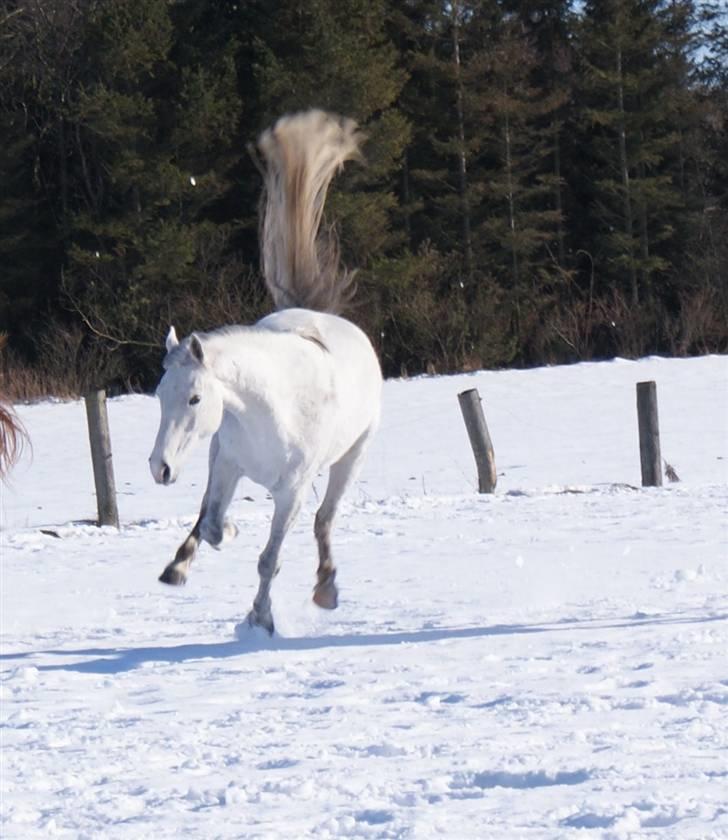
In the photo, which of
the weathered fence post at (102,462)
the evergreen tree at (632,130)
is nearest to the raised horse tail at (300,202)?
the weathered fence post at (102,462)

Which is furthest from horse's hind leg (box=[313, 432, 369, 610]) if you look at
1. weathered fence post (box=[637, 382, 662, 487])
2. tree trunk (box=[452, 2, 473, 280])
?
tree trunk (box=[452, 2, 473, 280])

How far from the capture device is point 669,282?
36.7 meters

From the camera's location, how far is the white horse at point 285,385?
5.71 meters

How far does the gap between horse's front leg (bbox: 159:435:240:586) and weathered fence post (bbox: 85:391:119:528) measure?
18.9ft

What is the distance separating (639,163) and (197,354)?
32416 mm

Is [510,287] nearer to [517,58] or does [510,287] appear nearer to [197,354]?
[517,58]

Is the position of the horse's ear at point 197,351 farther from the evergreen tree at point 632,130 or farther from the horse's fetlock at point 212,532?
the evergreen tree at point 632,130

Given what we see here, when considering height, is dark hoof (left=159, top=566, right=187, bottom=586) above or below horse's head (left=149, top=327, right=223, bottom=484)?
below

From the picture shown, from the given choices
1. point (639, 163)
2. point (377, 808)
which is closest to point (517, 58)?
point (639, 163)

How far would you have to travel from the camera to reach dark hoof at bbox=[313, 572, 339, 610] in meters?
7.05

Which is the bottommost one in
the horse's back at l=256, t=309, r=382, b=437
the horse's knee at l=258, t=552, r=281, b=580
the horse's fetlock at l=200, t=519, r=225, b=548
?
the horse's knee at l=258, t=552, r=281, b=580

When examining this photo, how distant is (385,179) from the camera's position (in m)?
33.1

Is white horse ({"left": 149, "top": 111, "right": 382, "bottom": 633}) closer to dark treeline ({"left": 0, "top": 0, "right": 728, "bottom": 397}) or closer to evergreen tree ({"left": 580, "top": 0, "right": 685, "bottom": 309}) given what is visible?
dark treeline ({"left": 0, "top": 0, "right": 728, "bottom": 397})

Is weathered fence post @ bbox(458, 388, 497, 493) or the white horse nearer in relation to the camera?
the white horse
